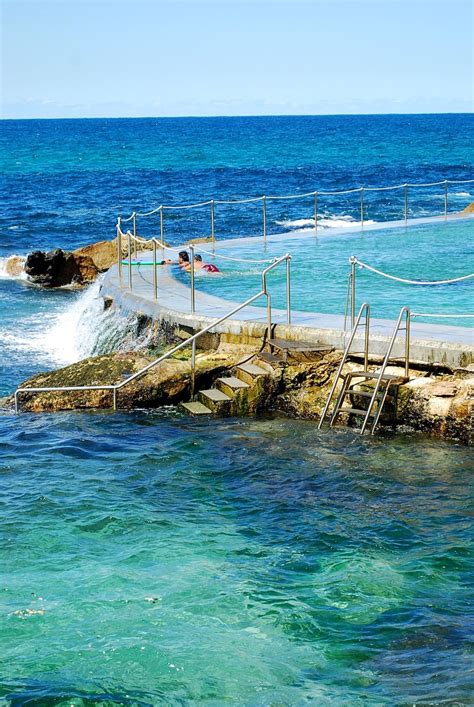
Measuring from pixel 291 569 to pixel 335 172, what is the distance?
62.8 m

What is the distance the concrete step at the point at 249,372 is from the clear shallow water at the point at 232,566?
65cm

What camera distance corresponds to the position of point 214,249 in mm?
21641

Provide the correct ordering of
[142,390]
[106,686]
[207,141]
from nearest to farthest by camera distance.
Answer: [106,686], [142,390], [207,141]

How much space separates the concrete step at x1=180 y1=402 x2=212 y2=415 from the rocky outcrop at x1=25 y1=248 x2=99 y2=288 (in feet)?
45.9

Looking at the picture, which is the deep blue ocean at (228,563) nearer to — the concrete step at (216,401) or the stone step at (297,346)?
the concrete step at (216,401)

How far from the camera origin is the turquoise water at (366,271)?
15.0 meters

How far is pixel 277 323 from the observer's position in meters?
13.4

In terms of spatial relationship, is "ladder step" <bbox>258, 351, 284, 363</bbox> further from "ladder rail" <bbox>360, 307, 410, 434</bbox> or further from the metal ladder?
"ladder rail" <bbox>360, 307, 410, 434</bbox>

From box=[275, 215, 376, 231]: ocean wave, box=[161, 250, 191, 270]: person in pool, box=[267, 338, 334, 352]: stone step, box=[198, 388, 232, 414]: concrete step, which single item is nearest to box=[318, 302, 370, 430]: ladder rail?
box=[267, 338, 334, 352]: stone step

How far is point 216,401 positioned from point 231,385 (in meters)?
0.28

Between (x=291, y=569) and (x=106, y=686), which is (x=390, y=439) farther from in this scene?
(x=106, y=686)

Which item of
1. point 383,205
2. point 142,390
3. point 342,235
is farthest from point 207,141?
point 142,390

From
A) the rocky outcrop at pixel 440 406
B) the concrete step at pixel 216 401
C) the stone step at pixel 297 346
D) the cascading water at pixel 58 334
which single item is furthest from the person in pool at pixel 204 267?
the rocky outcrop at pixel 440 406

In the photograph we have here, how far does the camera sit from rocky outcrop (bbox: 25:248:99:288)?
2652 cm
